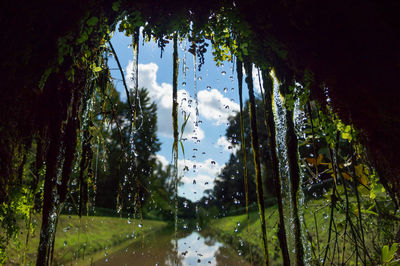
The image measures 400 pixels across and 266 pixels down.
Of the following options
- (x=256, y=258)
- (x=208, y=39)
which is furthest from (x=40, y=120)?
(x=256, y=258)

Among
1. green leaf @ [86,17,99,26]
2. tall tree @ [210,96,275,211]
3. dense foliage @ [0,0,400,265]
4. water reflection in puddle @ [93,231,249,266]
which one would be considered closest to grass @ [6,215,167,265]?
water reflection in puddle @ [93,231,249,266]

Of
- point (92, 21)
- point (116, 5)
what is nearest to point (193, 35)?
point (116, 5)

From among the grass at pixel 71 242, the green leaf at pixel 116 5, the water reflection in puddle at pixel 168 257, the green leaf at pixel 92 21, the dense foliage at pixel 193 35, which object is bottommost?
the water reflection in puddle at pixel 168 257

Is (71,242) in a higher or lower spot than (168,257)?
higher

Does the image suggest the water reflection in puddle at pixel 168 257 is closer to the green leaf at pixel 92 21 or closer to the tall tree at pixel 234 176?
the green leaf at pixel 92 21

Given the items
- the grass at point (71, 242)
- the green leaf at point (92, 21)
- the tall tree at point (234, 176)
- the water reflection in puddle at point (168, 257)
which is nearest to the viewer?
the green leaf at point (92, 21)

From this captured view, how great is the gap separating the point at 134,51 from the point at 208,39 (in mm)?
735

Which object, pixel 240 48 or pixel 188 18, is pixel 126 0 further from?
pixel 240 48

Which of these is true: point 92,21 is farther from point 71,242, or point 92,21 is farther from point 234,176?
point 234,176

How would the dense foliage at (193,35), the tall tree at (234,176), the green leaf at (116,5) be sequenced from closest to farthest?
1. the dense foliage at (193,35)
2. the green leaf at (116,5)
3. the tall tree at (234,176)

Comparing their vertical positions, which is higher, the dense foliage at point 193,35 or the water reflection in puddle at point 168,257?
the dense foliage at point 193,35

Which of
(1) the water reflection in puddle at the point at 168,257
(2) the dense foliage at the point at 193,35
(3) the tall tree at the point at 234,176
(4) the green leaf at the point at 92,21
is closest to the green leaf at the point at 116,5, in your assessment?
(2) the dense foliage at the point at 193,35

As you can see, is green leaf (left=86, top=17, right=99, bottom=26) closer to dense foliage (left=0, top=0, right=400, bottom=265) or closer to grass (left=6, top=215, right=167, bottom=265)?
dense foliage (left=0, top=0, right=400, bottom=265)

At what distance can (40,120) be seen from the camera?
69.6 inches
